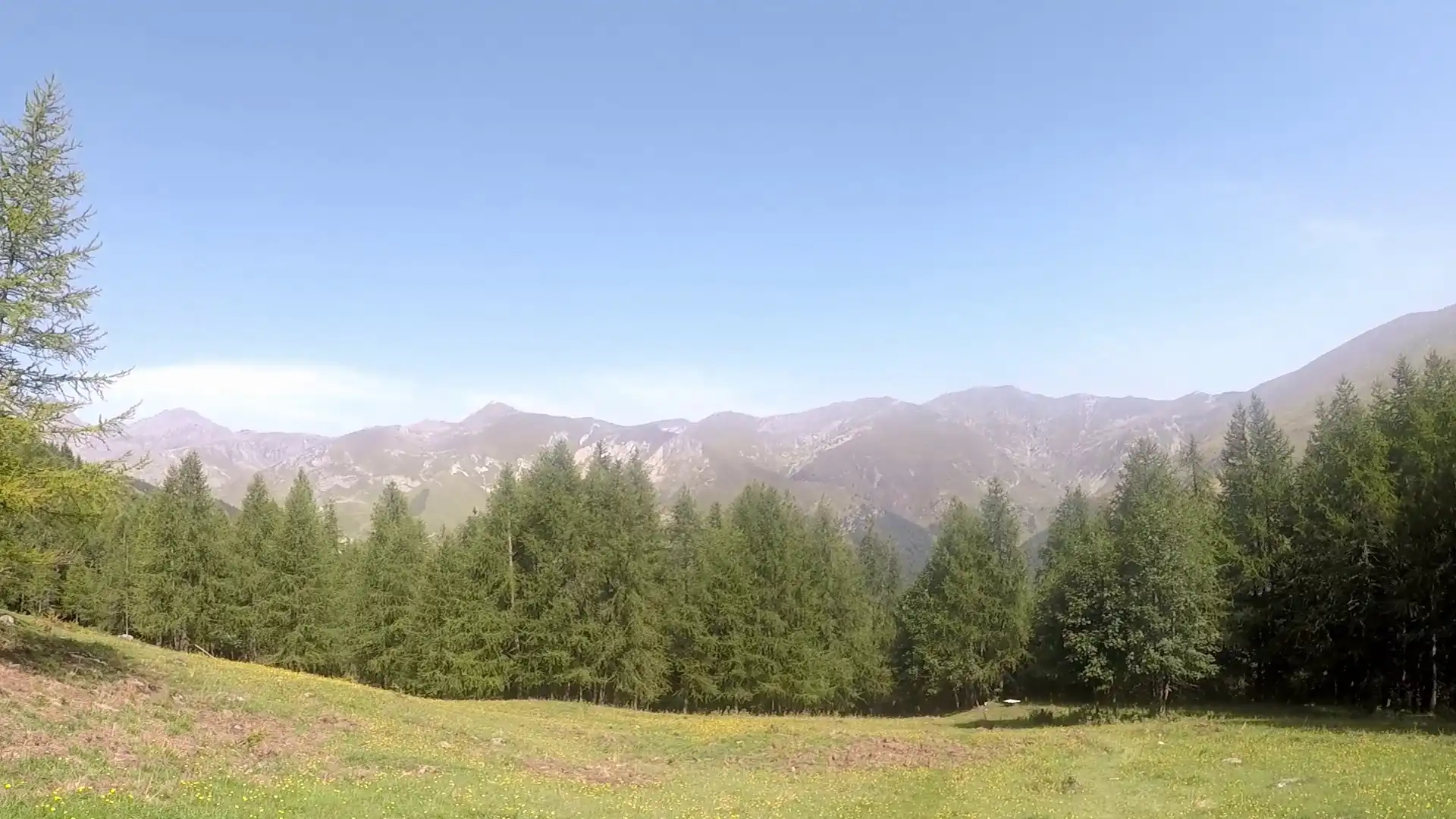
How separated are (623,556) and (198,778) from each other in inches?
1476

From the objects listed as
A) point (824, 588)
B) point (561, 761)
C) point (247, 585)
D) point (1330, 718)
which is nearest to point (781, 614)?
point (824, 588)

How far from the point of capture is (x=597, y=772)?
1067 inches

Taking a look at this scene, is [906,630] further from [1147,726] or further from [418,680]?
[418,680]

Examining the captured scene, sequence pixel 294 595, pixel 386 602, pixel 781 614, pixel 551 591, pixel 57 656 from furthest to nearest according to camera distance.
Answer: pixel 294 595
pixel 386 602
pixel 781 614
pixel 551 591
pixel 57 656

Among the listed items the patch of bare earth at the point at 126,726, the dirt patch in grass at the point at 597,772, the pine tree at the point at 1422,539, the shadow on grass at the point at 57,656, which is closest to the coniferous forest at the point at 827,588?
the pine tree at the point at 1422,539

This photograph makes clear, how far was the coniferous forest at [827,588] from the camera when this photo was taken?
44.2 m

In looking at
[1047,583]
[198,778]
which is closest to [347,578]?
[198,778]

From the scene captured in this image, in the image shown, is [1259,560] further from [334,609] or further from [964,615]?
[334,609]

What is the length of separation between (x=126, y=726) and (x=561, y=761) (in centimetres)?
1345

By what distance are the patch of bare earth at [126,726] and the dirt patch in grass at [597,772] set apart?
706cm

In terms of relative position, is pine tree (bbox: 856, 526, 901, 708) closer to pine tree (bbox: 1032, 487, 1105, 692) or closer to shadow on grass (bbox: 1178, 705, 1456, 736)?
pine tree (bbox: 1032, 487, 1105, 692)

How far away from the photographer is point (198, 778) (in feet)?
59.0

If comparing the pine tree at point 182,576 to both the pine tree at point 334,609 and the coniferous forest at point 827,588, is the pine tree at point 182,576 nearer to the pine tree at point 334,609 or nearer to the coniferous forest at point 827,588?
the coniferous forest at point 827,588

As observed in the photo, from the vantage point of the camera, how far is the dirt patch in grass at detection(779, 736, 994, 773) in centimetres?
3088
